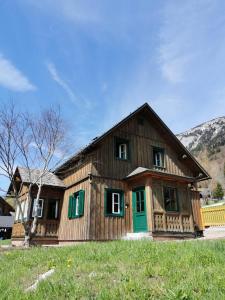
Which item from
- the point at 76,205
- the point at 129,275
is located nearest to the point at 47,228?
the point at 76,205

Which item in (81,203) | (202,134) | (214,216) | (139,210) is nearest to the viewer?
(81,203)

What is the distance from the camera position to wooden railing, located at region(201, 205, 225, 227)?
25.7 meters

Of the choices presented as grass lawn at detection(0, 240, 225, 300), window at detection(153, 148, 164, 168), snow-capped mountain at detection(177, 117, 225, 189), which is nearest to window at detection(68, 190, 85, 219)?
window at detection(153, 148, 164, 168)

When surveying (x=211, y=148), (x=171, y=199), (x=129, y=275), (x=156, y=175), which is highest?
(x=211, y=148)

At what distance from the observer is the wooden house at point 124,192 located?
51.6 ft

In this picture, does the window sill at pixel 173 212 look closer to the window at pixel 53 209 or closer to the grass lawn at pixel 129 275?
the window at pixel 53 209

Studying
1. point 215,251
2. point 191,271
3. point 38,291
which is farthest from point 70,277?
point 215,251

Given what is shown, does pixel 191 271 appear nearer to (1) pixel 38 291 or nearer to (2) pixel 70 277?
(2) pixel 70 277

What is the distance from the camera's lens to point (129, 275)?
520 cm

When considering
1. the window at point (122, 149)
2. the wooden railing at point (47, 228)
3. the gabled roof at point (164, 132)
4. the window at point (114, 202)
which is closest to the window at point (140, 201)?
the window at point (114, 202)

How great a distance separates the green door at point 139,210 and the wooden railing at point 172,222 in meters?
0.71

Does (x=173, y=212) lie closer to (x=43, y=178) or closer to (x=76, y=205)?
(x=76, y=205)

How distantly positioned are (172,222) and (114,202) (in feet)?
11.6

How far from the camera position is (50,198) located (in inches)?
757
